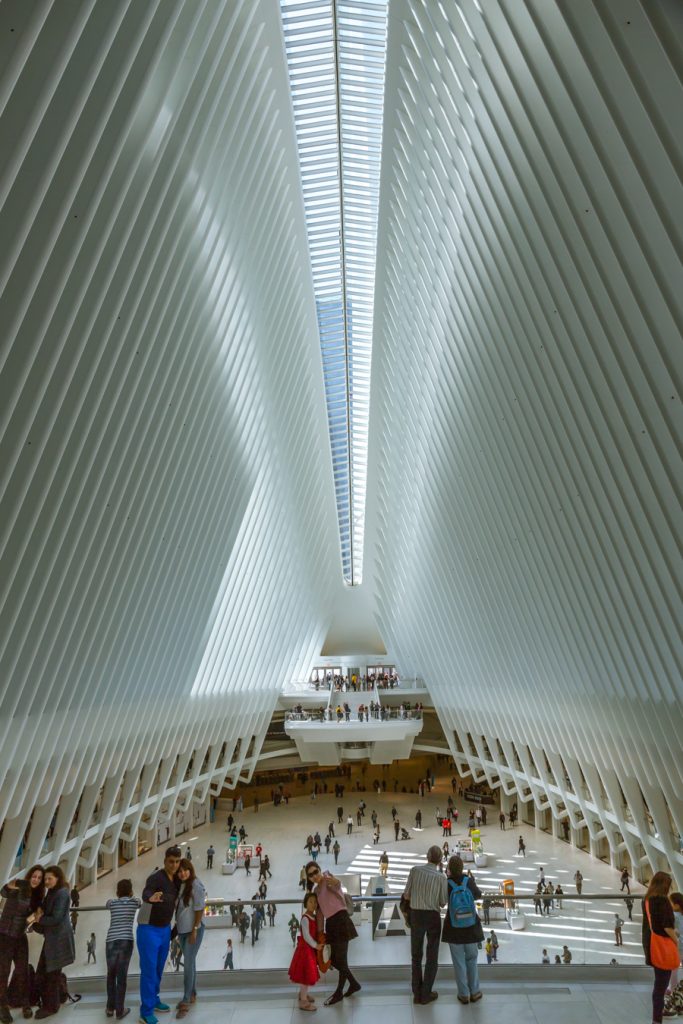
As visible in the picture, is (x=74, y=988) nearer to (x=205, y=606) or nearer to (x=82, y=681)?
(x=82, y=681)

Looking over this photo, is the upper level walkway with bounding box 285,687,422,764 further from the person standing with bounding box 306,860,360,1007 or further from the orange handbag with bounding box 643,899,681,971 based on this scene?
the orange handbag with bounding box 643,899,681,971

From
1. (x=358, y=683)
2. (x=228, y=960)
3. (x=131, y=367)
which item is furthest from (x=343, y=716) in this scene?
(x=228, y=960)

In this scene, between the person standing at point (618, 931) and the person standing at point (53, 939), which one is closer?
the person standing at point (53, 939)

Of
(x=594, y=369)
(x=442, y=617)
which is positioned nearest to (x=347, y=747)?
(x=442, y=617)

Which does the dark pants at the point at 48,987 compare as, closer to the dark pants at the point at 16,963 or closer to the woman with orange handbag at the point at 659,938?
the dark pants at the point at 16,963

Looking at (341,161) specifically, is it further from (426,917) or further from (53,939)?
(53,939)

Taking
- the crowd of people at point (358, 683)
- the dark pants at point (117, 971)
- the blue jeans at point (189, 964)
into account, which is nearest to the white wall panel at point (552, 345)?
the blue jeans at point (189, 964)
